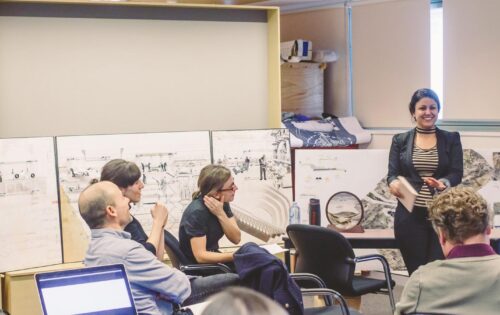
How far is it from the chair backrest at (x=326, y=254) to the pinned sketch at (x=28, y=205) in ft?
4.83

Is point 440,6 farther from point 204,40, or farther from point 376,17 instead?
point 204,40

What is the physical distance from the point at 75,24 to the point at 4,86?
0.61 metres

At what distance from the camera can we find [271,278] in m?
3.69

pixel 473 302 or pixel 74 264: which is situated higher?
pixel 473 302

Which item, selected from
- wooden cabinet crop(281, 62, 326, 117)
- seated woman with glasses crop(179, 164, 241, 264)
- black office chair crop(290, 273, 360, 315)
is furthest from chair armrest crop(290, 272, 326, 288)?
wooden cabinet crop(281, 62, 326, 117)

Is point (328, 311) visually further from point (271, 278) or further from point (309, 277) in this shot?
point (271, 278)

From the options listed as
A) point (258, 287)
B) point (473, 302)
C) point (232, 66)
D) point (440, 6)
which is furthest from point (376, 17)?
point (473, 302)

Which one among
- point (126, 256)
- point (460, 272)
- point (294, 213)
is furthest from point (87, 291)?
point (294, 213)

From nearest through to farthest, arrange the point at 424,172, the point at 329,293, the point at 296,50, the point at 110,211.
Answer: the point at 110,211, the point at 329,293, the point at 424,172, the point at 296,50

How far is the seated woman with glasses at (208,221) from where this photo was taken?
175 inches

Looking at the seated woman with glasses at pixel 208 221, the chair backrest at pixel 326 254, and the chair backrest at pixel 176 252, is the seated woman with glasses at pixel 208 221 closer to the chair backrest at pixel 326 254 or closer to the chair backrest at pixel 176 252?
the chair backrest at pixel 176 252

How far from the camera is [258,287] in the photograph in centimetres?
375

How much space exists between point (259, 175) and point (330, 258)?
3.67 ft

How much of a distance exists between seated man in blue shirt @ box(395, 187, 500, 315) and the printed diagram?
8.92 feet
